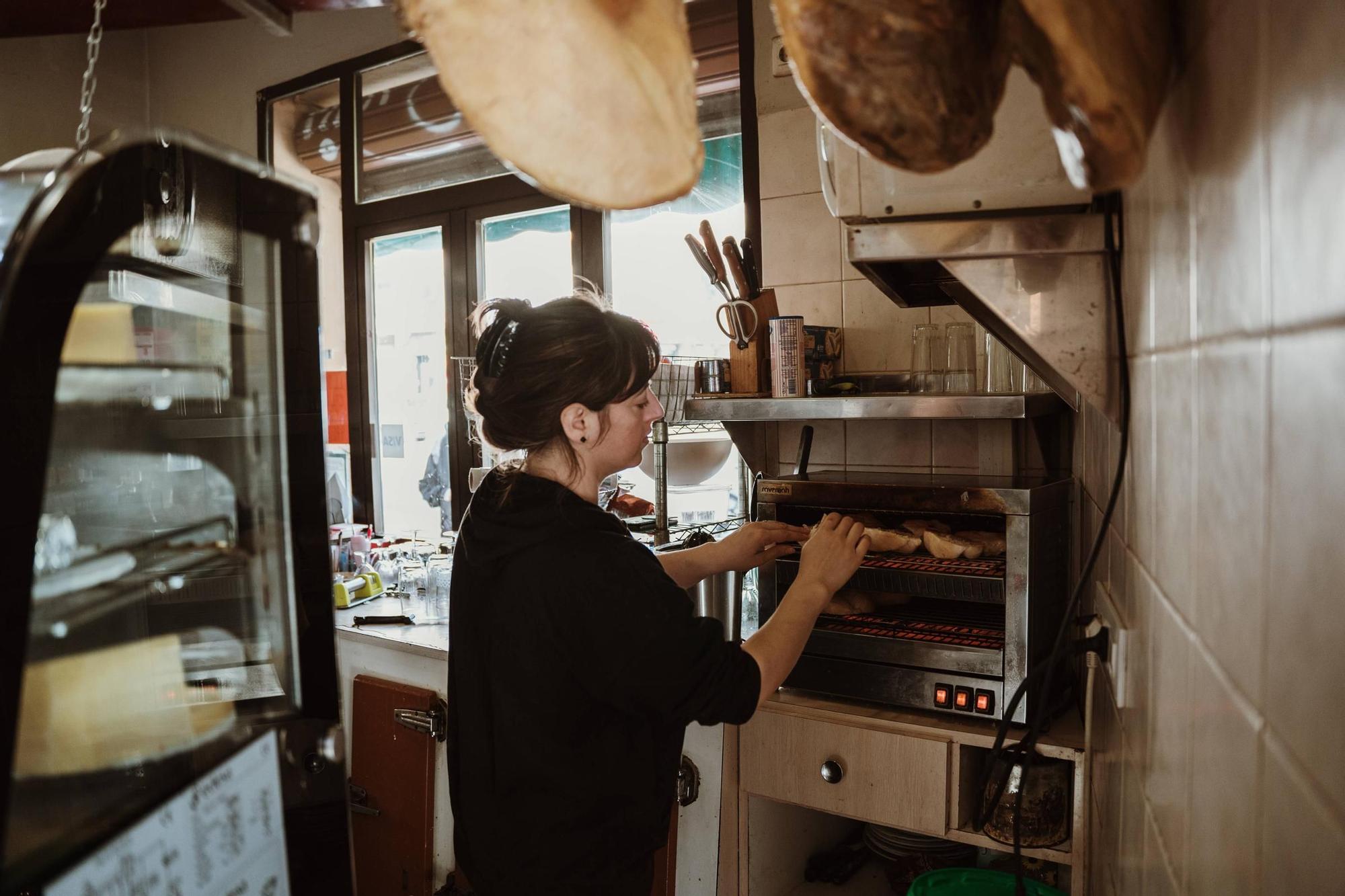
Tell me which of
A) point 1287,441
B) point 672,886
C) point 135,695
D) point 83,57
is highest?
point 83,57

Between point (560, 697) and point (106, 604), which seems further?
point (560, 697)

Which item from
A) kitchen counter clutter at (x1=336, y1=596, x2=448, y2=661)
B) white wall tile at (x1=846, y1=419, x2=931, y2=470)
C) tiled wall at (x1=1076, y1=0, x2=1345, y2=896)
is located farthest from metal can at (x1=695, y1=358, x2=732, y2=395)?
tiled wall at (x1=1076, y1=0, x2=1345, y2=896)

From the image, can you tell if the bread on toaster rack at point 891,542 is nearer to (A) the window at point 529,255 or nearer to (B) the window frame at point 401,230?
(B) the window frame at point 401,230

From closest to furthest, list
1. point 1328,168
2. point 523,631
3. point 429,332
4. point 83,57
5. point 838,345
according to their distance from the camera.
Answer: point 1328,168 → point 523,631 → point 838,345 → point 429,332 → point 83,57

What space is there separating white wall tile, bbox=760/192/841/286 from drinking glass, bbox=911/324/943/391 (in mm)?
318

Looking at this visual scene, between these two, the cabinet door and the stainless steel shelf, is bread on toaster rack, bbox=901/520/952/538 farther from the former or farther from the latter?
the cabinet door

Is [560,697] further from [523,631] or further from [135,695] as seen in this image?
[135,695]

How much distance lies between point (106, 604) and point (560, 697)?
2.91ft

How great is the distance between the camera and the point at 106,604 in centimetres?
53

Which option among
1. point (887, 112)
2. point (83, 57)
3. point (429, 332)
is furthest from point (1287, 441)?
point (83, 57)

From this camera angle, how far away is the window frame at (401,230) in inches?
121

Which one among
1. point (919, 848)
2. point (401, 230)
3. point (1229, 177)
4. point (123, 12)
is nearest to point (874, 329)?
point (919, 848)

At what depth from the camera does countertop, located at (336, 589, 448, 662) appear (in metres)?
2.20

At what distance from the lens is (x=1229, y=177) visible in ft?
1.65
